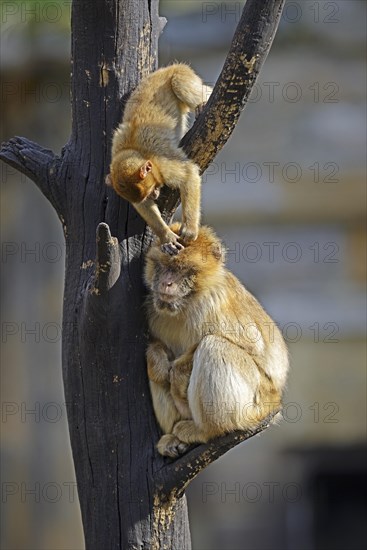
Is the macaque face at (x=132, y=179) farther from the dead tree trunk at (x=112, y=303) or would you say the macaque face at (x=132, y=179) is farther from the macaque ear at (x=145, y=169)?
the dead tree trunk at (x=112, y=303)

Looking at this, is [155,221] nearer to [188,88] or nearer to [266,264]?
[188,88]

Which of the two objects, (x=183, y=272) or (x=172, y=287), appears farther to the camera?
(x=183, y=272)

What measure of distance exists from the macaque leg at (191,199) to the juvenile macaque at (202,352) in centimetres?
14

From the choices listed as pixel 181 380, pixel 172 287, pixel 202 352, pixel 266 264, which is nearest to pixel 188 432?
pixel 181 380

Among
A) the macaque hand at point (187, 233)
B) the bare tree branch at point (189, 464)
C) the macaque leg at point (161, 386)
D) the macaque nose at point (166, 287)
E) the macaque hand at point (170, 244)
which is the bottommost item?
the bare tree branch at point (189, 464)

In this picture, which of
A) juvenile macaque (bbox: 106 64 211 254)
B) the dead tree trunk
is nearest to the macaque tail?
juvenile macaque (bbox: 106 64 211 254)

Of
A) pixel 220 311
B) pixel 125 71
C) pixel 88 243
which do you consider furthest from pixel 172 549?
pixel 125 71

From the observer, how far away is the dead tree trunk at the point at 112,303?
4.27 metres

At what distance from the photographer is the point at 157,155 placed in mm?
4336

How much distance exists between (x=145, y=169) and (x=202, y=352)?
831 mm

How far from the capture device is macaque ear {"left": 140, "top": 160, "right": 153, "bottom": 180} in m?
4.17

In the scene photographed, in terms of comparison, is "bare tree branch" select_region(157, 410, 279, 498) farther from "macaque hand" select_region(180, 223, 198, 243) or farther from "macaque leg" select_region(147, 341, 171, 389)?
"macaque hand" select_region(180, 223, 198, 243)

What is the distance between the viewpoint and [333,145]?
7.58 metres


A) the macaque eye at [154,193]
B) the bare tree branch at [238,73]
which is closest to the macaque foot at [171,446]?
the macaque eye at [154,193]
